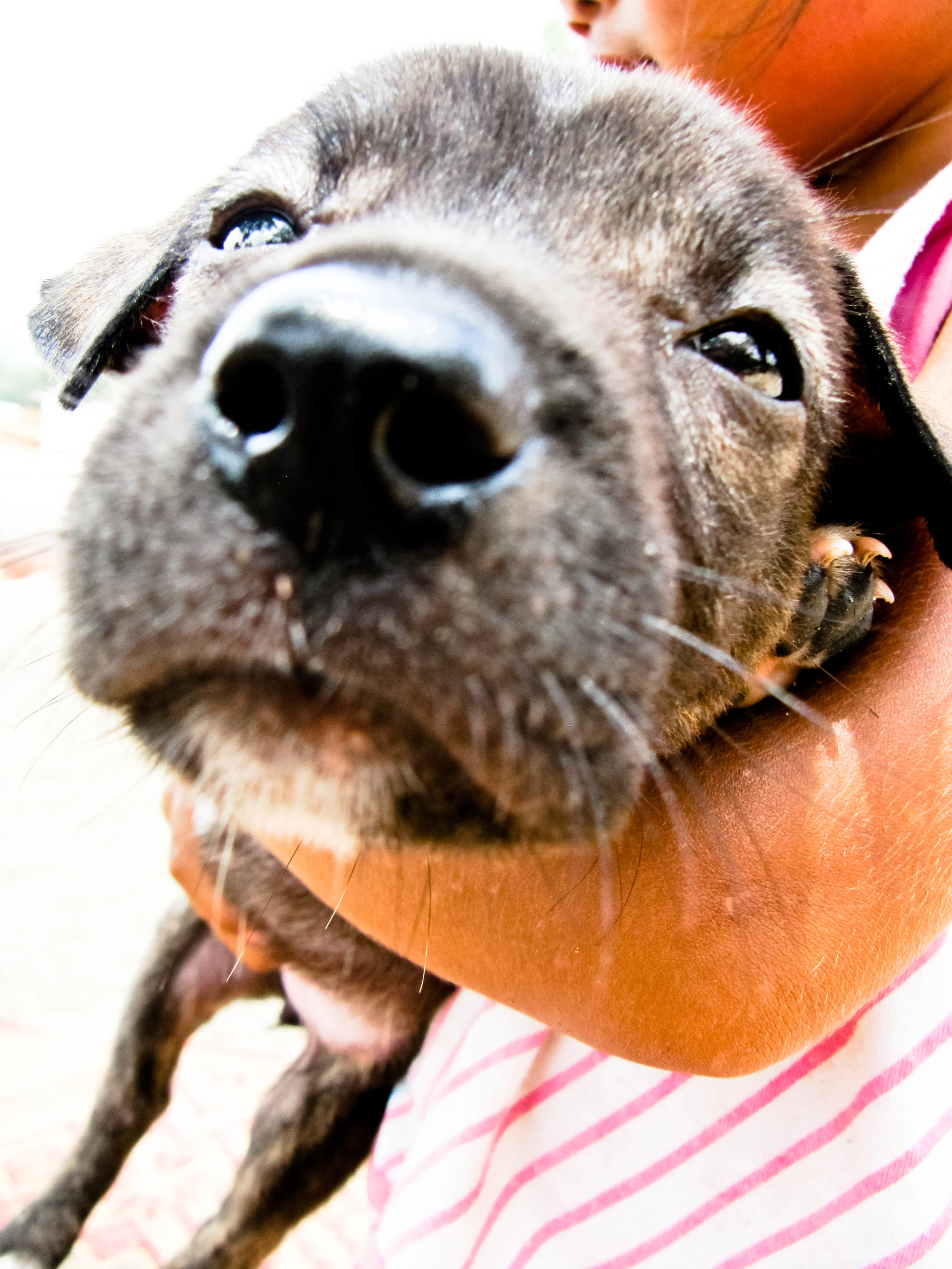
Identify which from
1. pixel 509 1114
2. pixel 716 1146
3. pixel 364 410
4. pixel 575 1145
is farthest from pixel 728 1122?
pixel 364 410

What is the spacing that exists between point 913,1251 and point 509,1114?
Result: 70 centimetres

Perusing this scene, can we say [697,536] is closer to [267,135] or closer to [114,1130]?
[267,135]

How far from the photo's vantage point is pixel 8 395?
5.89ft

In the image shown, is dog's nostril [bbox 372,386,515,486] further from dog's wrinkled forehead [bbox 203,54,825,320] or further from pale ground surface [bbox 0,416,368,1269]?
pale ground surface [bbox 0,416,368,1269]

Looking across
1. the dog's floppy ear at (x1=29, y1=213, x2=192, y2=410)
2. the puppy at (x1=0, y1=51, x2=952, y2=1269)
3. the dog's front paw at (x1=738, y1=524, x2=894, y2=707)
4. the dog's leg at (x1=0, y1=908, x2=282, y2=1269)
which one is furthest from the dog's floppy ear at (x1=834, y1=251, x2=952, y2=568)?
the dog's leg at (x1=0, y1=908, x2=282, y2=1269)

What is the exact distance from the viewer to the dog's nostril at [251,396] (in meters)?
0.57

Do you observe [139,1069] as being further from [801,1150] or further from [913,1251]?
[913,1251]

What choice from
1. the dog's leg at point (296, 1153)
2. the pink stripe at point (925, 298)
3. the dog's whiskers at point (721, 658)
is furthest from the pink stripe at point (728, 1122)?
the pink stripe at point (925, 298)

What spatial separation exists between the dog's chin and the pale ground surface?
22.7 inches

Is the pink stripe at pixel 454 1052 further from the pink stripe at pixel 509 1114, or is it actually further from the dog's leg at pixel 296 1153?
the dog's leg at pixel 296 1153

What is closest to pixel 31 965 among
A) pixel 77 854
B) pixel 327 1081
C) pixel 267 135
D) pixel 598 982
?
pixel 77 854

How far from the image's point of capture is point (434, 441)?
0.55m

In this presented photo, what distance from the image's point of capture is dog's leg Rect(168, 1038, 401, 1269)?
1941 millimetres

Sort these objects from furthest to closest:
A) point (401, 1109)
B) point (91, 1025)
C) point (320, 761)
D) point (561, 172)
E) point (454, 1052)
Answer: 1. point (91, 1025)
2. point (401, 1109)
3. point (454, 1052)
4. point (561, 172)
5. point (320, 761)
